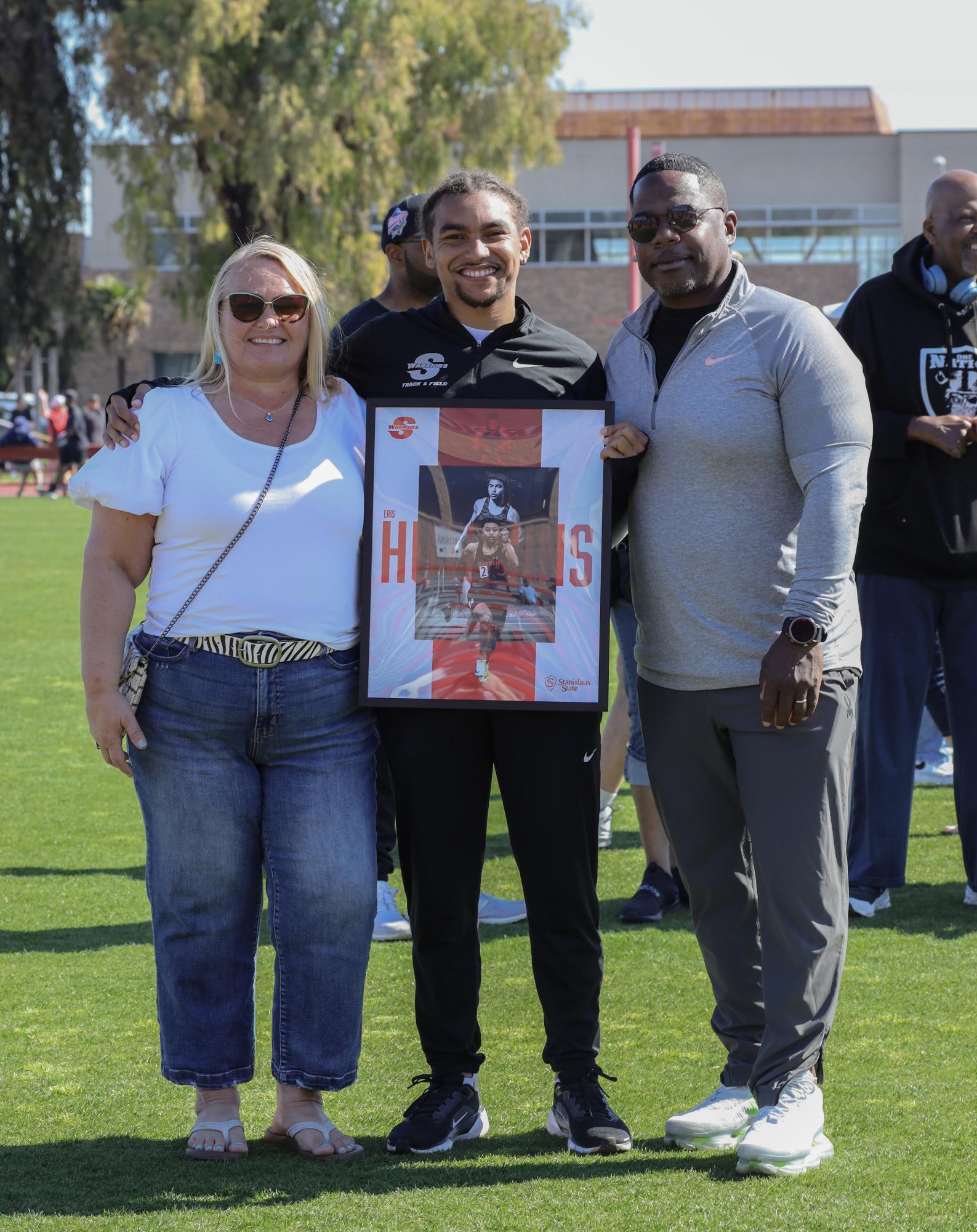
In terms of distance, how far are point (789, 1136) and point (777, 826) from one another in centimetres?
67

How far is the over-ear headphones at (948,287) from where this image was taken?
521 centimetres

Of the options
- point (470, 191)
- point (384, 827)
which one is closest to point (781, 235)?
point (384, 827)

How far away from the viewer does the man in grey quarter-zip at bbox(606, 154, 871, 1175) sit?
130 inches

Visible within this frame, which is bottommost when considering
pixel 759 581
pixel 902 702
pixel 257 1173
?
pixel 257 1173

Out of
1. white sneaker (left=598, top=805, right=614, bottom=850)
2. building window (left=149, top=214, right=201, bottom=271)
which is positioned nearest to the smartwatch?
white sneaker (left=598, top=805, right=614, bottom=850)

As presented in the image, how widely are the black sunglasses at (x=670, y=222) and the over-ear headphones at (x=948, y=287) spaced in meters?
2.08

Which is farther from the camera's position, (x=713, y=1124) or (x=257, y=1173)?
(x=713, y=1124)

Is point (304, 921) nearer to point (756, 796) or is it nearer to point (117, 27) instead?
point (756, 796)

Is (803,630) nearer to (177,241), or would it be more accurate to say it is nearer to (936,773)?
(936,773)

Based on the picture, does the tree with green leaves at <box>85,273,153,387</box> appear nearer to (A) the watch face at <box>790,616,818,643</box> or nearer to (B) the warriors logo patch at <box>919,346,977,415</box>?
(B) the warriors logo patch at <box>919,346,977,415</box>

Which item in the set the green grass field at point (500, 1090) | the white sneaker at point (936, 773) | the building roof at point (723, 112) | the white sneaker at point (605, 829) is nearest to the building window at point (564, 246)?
the building roof at point (723, 112)

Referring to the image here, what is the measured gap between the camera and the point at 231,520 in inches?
133

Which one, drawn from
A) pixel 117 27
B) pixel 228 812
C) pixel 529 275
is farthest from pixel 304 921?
pixel 529 275

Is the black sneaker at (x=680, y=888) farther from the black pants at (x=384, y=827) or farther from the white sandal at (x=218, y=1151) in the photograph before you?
the white sandal at (x=218, y=1151)
